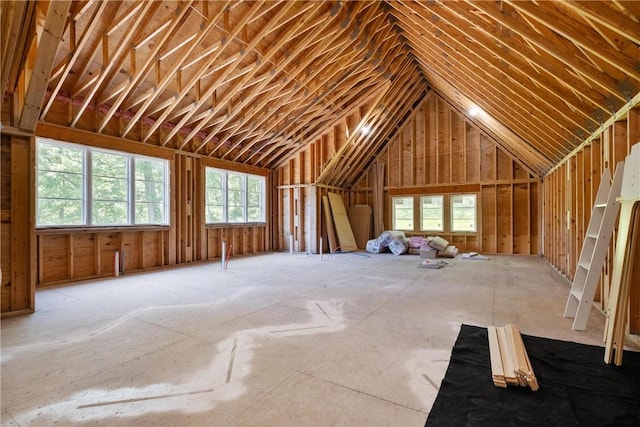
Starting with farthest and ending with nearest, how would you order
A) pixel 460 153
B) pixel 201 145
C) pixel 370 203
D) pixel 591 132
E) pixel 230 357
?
1. pixel 370 203
2. pixel 460 153
3. pixel 201 145
4. pixel 591 132
5. pixel 230 357

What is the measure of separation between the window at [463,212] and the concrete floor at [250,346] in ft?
15.2

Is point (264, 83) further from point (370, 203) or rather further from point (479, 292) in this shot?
point (370, 203)

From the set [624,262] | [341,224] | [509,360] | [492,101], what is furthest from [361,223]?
[509,360]

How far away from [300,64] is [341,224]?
578 cm

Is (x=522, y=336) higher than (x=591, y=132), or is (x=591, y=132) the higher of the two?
(x=591, y=132)

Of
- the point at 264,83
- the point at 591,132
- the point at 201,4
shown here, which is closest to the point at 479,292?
the point at 591,132

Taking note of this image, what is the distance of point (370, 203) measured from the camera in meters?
11.9

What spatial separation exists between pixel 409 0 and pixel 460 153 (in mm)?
6652

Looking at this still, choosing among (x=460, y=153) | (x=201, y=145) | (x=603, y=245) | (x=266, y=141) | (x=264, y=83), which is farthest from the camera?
(x=460, y=153)

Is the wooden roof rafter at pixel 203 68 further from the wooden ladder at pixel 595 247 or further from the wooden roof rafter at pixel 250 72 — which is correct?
the wooden ladder at pixel 595 247

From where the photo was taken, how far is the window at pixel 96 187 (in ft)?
17.9

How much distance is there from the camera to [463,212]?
10242 millimetres

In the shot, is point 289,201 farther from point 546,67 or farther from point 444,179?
point 546,67

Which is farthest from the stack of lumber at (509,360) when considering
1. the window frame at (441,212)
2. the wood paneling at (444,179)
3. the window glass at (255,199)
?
the window glass at (255,199)
